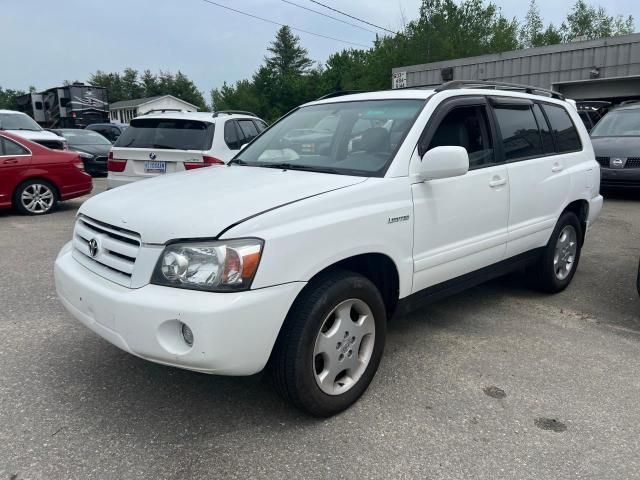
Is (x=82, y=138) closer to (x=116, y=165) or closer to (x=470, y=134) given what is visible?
(x=116, y=165)

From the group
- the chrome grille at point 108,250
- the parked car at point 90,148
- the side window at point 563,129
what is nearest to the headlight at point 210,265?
the chrome grille at point 108,250

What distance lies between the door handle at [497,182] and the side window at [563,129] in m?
1.15

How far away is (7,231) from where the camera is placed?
7.55 metres

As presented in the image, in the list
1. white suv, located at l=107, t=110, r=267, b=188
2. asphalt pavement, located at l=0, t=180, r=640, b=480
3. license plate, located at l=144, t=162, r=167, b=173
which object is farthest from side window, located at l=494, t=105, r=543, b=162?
license plate, located at l=144, t=162, r=167, b=173

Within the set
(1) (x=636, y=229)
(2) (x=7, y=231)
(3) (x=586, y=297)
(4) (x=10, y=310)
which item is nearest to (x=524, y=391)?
(3) (x=586, y=297)

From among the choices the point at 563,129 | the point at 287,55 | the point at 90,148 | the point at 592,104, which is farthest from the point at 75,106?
the point at 287,55

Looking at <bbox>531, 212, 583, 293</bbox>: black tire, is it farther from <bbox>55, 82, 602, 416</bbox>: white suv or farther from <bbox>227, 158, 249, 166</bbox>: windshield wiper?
<bbox>227, 158, 249, 166</bbox>: windshield wiper

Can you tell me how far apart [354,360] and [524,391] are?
1.06m

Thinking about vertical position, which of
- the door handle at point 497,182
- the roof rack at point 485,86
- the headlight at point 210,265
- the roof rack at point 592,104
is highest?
the roof rack at point 592,104

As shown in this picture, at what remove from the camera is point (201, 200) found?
9.13 feet

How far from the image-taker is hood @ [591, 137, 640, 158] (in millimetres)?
9586

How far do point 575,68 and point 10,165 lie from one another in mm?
17562

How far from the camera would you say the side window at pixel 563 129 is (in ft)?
15.5

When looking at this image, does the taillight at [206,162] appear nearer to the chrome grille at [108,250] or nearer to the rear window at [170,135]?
the rear window at [170,135]
